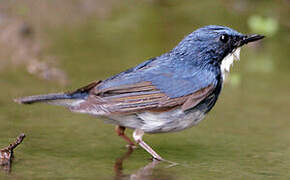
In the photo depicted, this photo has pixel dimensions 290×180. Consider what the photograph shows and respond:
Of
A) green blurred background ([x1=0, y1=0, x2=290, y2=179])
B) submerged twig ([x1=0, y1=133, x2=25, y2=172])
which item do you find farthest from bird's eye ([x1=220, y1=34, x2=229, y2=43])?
submerged twig ([x1=0, y1=133, x2=25, y2=172])

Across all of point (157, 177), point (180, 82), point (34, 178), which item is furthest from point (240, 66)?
point (34, 178)

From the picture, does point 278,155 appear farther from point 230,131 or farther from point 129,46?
point 129,46

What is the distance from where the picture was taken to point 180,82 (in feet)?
18.2

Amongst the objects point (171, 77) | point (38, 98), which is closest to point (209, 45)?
point (171, 77)

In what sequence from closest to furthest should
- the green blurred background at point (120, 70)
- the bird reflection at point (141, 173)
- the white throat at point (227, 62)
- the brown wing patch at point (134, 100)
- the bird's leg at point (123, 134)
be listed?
1. the bird reflection at point (141, 173)
2. the green blurred background at point (120, 70)
3. the brown wing patch at point (134, 100)
4. the bird's leg at point (123, 134)
5. the white throat at point (227, 62)

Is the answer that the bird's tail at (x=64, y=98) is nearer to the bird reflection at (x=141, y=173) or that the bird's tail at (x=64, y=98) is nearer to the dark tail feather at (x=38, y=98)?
the dark tail feather at (x=38, y=98)

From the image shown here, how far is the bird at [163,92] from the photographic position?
5.29 metres

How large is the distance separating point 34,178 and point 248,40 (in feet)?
7.70

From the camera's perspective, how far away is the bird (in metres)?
5.29

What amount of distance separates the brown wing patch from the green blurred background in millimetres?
367

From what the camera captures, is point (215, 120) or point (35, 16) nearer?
point (215, 120)

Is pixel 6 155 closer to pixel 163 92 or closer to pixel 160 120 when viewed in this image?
pixel 160 120

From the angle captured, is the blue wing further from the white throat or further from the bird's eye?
the bird's eye

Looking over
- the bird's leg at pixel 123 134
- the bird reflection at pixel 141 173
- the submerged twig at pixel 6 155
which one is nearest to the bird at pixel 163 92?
the bird's leg at pixel 123 134
